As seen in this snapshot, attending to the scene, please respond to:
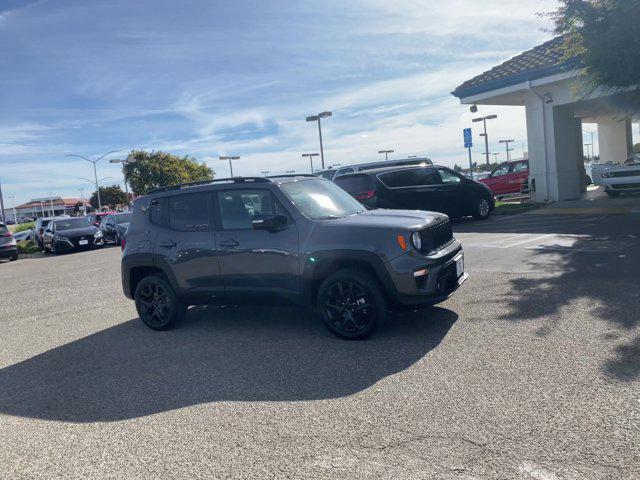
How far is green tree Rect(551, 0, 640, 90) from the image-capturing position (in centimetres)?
1085

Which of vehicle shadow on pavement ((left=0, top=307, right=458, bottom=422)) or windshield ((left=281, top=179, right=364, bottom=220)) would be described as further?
windshield ((left=281, top=179, right=364, bottom=220))

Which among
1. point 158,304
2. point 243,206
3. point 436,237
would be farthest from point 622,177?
point 158,304

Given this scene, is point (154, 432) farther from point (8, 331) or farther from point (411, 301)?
point (8, 331)

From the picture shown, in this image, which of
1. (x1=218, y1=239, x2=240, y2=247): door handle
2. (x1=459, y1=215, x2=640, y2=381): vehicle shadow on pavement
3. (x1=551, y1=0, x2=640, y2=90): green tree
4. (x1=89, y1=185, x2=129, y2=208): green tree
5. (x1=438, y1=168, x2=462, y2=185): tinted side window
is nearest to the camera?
(x1=459, y1=215, x2=640, y2=381): vehicle shadow on pavement

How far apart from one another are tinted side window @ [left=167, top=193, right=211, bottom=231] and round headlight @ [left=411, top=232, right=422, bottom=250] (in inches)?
97.0

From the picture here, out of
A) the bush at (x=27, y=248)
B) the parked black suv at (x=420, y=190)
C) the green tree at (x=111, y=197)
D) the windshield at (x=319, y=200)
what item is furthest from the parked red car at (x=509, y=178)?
the green tree at (x=111, y=197)

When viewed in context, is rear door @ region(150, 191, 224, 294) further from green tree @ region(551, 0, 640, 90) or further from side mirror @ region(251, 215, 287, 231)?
green tree @ region(551, 0, 640, 90)

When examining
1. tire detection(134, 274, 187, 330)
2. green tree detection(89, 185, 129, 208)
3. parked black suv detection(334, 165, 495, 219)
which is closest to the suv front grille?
tire detection(134, 274, 187, 330)

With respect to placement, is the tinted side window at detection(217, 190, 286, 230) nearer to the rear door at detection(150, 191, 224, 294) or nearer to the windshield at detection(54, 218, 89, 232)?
the rear door at detection(150, 191, 224, 294)

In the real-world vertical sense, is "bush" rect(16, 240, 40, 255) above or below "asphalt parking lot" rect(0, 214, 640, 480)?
above

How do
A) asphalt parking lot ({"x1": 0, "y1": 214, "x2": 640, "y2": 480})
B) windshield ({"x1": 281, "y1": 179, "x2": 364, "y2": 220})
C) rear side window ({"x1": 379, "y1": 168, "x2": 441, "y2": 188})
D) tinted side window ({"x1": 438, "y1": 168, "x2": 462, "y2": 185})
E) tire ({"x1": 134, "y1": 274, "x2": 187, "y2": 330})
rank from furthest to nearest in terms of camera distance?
tinted side window ({"x1": 438, "y1": 168, "x2": 462, "y2": 185}) < rear side window ({"x1": 379, "y1": 168, "x2": 441, "y2": 188}) < tire ({"x1": 134, "y1": 274, "x2": 187, "y2": 330}) < windshield ({"x1": 281, "y1": 179, "x2": 364, "y2": 220}) < asphalt parking lot ({"x1": 0, "y1": 214, "x2": 640, "y2": 480})

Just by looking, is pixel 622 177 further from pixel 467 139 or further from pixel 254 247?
pixel 254 247

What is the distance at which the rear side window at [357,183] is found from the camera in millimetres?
15891

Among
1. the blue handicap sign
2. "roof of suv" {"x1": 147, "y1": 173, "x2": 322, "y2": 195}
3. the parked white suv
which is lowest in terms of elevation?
the parked white suv
